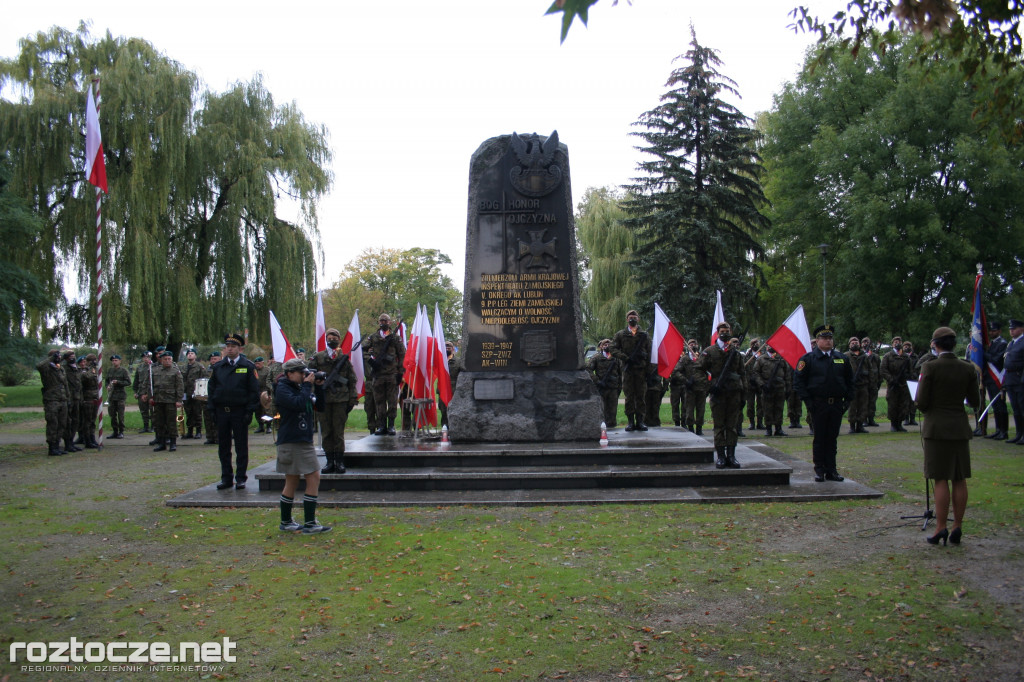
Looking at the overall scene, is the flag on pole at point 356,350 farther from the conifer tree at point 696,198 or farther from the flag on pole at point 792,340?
the conifer tree at point 696,198

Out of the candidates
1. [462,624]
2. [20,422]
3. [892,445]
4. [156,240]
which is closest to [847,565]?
[462,624]

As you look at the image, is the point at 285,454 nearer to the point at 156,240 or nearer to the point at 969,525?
the point at 969,525

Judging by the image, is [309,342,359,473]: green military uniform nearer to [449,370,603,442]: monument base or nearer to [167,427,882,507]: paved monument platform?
[167,427,882,507]: paved monument platform

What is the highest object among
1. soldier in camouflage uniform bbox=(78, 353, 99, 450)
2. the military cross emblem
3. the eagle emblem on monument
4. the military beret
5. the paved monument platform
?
the eagle emblem on monument

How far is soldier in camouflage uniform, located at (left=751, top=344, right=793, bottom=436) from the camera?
16.7m

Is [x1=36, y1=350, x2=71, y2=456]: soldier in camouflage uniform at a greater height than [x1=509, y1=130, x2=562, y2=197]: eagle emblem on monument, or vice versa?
[x1=509, y1=130, x2=562, y2=197]: eagle emblem on monument

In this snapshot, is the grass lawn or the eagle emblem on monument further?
the eagle emblem on monument

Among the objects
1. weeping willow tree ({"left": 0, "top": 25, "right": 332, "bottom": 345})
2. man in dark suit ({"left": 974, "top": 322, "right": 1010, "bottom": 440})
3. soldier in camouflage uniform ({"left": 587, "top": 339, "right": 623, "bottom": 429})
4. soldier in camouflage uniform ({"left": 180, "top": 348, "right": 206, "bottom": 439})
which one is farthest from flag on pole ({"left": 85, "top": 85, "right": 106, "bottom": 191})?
man in dark suit ({"left": 974, "top": 322, "right": 1010, "bottom": 440})

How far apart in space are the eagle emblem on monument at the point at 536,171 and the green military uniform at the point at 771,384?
7534 millimetres

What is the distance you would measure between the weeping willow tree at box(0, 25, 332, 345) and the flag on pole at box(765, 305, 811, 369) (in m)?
17.8

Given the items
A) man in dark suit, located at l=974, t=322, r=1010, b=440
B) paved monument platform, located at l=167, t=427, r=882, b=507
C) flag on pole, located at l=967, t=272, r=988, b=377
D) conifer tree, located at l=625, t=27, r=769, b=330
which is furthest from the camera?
conifer tree, located at l=625, t=27, r=769, b=330

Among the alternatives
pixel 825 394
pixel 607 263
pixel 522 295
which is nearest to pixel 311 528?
pixel 522 295

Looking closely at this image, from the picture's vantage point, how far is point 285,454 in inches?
316

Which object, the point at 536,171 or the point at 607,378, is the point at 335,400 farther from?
the point at 607,378
